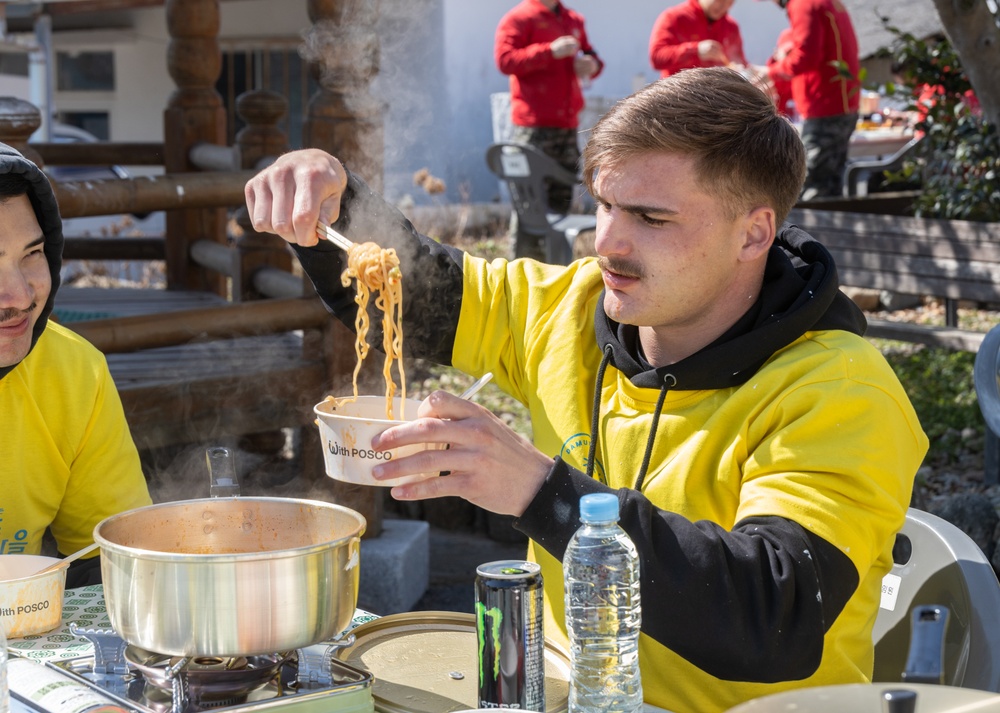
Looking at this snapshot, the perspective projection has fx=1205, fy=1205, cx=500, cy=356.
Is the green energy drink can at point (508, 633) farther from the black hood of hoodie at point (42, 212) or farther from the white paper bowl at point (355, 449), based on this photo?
the black hood of hoodie at point (42, 212)

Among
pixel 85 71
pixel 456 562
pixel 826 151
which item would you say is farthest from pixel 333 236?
pixel 85 71

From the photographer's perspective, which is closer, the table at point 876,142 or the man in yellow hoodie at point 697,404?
the man in yellow hoodie at point 697,404

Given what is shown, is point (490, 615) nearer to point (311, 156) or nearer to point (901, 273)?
point (311, 156)

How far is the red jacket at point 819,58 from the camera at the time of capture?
784cm

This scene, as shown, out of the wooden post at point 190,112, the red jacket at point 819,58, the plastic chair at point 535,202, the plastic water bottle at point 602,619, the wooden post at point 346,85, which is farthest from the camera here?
the plastic chair at point 535,202

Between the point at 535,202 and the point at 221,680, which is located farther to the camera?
the point at 535,202

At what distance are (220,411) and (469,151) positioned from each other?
32.1 ft

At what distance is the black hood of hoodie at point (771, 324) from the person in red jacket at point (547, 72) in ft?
18.5

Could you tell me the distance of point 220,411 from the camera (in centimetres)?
461

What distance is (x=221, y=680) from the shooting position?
1604 mm

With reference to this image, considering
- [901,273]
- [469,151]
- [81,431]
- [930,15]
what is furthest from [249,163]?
[930,15]

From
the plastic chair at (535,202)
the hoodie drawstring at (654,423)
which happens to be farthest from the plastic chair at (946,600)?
the plastic chair at (535,202)

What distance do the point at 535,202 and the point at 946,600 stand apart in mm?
6096

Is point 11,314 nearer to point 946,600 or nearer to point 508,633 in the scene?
point 508,633
